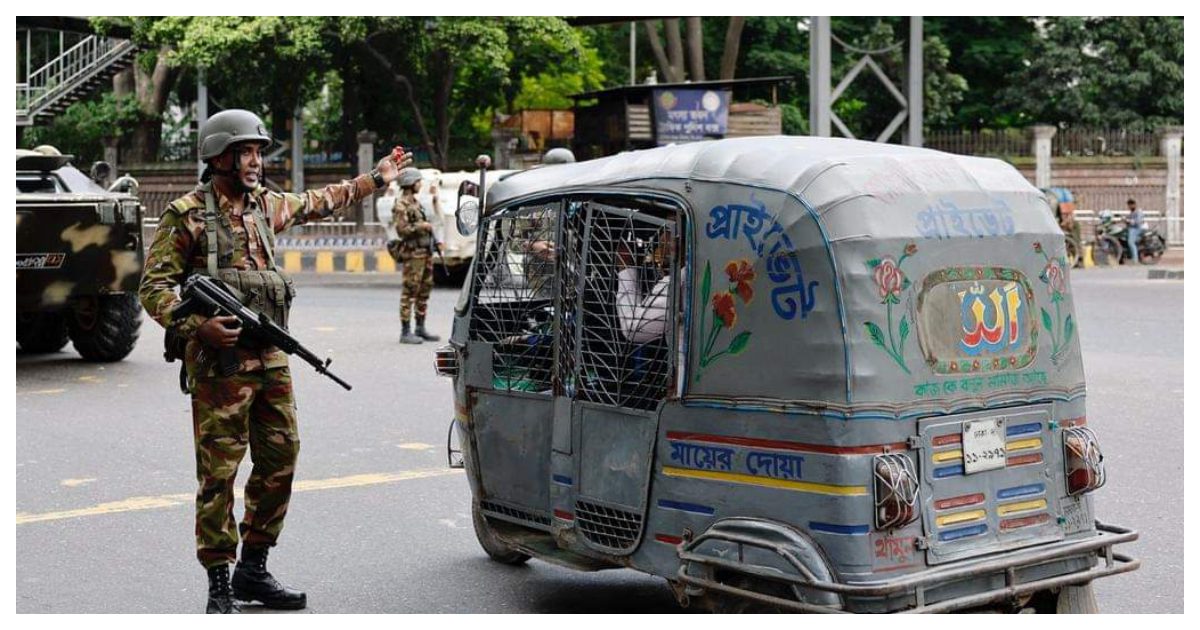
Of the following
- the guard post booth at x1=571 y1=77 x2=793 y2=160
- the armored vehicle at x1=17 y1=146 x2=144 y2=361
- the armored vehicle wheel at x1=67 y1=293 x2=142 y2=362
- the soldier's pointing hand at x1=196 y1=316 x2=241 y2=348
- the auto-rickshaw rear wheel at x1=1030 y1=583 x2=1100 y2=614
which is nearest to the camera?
the auto-rickshaw rear wheel at x1=1030 y1=583 x2=1100 y2=614

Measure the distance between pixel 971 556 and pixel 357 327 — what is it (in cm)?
1269

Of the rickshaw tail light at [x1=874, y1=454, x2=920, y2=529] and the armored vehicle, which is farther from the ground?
the armored vehicle

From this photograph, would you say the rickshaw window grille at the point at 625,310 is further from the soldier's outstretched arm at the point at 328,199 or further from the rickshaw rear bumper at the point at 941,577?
the soldier's outstretched arm at the point at 328,199

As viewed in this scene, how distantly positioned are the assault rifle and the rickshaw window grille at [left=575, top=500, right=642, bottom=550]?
3.16ft

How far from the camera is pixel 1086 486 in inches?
213

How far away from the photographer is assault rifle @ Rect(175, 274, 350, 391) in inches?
226

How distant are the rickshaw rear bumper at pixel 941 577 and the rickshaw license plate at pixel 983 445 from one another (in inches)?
11.4

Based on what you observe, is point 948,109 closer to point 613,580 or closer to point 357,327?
point 357,327

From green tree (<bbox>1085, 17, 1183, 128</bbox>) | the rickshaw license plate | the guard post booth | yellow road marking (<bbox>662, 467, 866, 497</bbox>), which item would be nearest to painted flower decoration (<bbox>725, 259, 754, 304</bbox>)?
yellow road marking (<bbox>662, 467, 866, 497</bbox>)

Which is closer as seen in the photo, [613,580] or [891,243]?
[891,243]

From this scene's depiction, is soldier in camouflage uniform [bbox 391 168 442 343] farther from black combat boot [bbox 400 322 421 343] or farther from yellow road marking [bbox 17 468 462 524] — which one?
yellow road marking [bbox 17 468 462 524]

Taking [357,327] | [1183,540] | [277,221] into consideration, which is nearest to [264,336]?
[277,221]

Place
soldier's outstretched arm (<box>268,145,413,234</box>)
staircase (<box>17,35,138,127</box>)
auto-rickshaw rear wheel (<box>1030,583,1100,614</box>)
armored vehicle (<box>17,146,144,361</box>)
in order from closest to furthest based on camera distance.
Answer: auto-rickshaw rear wheel (<box>1030,583,1100,614</box>) < soldier's outstretched arm (<box>268,145,413,234</box>) < armored vehicle (<box>17,146,144,361</box>) < staircase (<box>17,35,138,127</box>)

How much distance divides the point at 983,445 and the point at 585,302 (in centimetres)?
146
